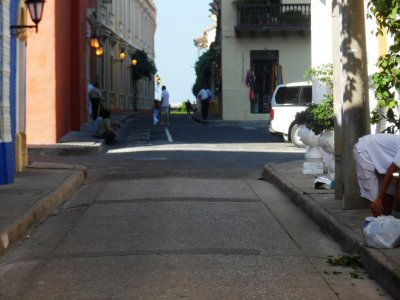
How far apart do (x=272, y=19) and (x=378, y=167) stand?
3162 centimetres

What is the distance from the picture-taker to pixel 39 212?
1019 centimetres

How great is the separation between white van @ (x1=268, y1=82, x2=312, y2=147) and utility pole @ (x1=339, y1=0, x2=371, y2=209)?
13539mm

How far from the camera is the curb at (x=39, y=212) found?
8367 mm

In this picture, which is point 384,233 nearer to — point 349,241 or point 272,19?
point 349,241

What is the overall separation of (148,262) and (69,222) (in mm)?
2966

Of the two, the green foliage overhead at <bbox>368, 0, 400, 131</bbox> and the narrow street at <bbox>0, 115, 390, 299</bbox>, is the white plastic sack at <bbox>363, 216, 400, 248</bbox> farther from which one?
the green foliage overhead at <bbox>368, 0, 400, 131</bbox>

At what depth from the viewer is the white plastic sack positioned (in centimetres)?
722

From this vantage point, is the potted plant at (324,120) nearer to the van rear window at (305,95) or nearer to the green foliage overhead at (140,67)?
the van rear window at (305,95)

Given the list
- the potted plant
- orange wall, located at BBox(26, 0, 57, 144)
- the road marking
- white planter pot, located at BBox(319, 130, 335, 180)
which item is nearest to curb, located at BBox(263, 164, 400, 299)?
white planter pot, located at BBox(319, 130, 335, 180)

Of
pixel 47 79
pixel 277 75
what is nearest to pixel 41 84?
pixel 47 79

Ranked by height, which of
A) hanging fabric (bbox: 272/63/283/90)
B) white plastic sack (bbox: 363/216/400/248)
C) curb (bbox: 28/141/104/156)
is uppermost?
hanging fabric (bbox: 272/63/283/90)

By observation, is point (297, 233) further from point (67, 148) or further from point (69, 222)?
point (67, 148)

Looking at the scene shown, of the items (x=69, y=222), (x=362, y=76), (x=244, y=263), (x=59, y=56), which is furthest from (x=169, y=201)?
(x=59, y=56)

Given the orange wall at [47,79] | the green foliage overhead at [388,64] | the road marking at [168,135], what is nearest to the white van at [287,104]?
the road marking at [168,135]
